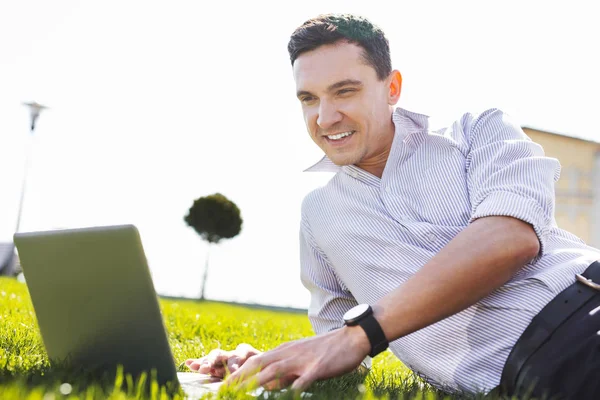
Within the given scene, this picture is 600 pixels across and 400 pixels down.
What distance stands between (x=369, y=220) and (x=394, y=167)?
0.88 ft

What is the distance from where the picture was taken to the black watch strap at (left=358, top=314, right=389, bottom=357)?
6.28 feet

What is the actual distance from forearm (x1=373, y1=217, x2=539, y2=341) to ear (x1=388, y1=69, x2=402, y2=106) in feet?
3.39

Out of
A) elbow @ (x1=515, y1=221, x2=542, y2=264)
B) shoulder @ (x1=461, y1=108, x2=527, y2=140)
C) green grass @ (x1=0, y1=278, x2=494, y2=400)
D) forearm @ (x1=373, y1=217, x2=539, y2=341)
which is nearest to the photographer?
green grass @ (x1=0, y1=278, x2=494, y2=400)

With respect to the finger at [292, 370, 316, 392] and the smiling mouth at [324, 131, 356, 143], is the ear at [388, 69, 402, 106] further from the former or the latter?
the finger at [292, 370, 316, 392]

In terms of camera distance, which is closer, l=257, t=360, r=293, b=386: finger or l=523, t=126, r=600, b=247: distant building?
l=257, t=360, r=293, b=386: finger

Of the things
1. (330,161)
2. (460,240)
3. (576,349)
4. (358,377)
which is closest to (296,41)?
(330,161)

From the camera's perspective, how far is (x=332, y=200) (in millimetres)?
2799

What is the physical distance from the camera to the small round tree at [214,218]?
27562 millimetres

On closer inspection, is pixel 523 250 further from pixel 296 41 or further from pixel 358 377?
pixel 296 41

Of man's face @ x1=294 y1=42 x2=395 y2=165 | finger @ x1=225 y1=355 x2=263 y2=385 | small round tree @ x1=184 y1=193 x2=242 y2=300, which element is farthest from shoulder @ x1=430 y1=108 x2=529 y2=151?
small round tree @ x1=184 y1=193 x2=242 y2=300

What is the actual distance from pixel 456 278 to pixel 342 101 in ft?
3.38

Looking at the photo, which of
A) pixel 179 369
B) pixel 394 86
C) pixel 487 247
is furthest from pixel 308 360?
pixel 394 86

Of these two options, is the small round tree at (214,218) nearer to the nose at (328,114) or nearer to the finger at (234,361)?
the nose at (328,114)

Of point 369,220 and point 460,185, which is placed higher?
point 460,185
